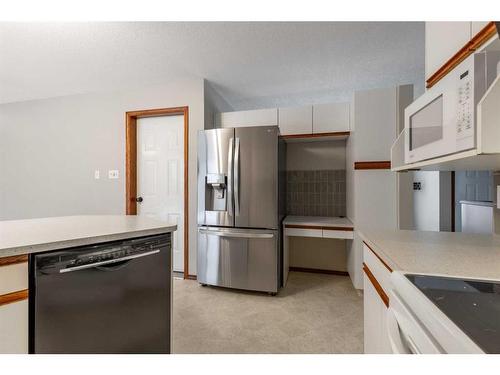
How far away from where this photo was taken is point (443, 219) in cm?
306

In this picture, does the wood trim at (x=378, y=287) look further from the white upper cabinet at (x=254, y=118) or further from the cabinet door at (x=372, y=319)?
the white upper cabinet at (x=254, y=118)

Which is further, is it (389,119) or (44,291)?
(389,119)

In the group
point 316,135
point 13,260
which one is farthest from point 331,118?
point 13,260

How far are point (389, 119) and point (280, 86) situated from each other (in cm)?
138

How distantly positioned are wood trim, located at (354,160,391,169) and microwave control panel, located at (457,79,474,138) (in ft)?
5.12

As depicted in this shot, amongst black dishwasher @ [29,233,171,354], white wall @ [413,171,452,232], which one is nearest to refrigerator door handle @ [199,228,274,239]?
black dishwasher @ [29,233,171,354]

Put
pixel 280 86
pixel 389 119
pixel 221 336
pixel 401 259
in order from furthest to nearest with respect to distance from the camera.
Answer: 1. pixel 280 86
2. pixel 389 119
3. pixel 221 336
4. pixel 401 259

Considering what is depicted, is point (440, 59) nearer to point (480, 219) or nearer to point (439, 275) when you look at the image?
point (439, 275)

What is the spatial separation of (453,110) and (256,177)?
1.65m

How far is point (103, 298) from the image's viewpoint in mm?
1085

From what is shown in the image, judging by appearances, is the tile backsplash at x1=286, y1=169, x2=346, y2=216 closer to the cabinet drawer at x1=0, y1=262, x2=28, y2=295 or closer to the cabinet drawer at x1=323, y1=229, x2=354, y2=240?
the cabinet drawer at x1=323, y1=229, x2=354, y2=240

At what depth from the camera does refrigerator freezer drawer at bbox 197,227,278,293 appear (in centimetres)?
231

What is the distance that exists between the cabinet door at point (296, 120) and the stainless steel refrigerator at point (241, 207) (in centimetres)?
48
